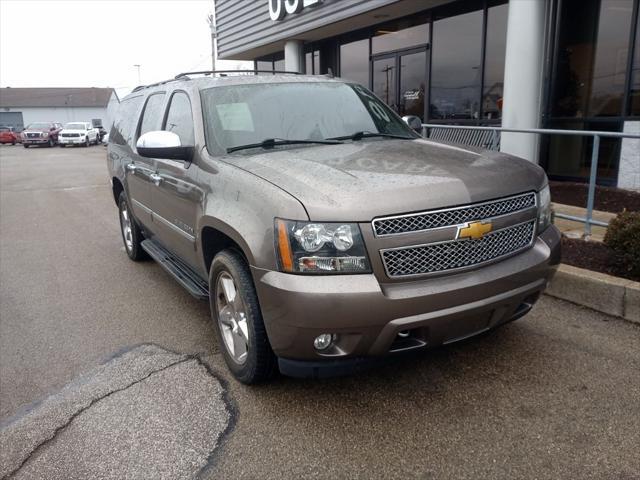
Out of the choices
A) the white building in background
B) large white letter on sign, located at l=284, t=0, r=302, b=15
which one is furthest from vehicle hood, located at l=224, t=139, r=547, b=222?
the white building in background

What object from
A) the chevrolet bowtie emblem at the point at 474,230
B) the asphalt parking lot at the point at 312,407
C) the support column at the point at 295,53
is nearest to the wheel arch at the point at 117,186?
the asphalt parking lot at the point at 312,407

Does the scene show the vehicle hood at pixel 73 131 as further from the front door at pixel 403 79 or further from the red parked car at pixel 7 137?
the front door at pixel 403 79

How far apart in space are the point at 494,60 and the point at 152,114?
736 cm

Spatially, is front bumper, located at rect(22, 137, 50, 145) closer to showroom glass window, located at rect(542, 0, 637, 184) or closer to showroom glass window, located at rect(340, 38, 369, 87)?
showroom glass window, located at rect(340, 38, 369, 87)

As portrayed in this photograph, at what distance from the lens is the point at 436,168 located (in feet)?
9.86

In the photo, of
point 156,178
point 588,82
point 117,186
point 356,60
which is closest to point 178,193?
point 156,178

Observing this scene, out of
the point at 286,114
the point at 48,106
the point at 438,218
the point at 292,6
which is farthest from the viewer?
the point at 48,106

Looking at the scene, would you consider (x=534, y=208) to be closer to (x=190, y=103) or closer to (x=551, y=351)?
(x=551, y=351)

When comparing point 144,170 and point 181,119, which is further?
point 144,170

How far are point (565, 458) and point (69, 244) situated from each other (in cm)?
675

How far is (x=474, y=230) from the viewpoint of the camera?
2746 millimetres

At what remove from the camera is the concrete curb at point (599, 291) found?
4.02 metres

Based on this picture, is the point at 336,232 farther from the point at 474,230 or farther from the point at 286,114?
the point at 286,114

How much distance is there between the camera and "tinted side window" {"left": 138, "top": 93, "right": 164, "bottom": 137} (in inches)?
186
